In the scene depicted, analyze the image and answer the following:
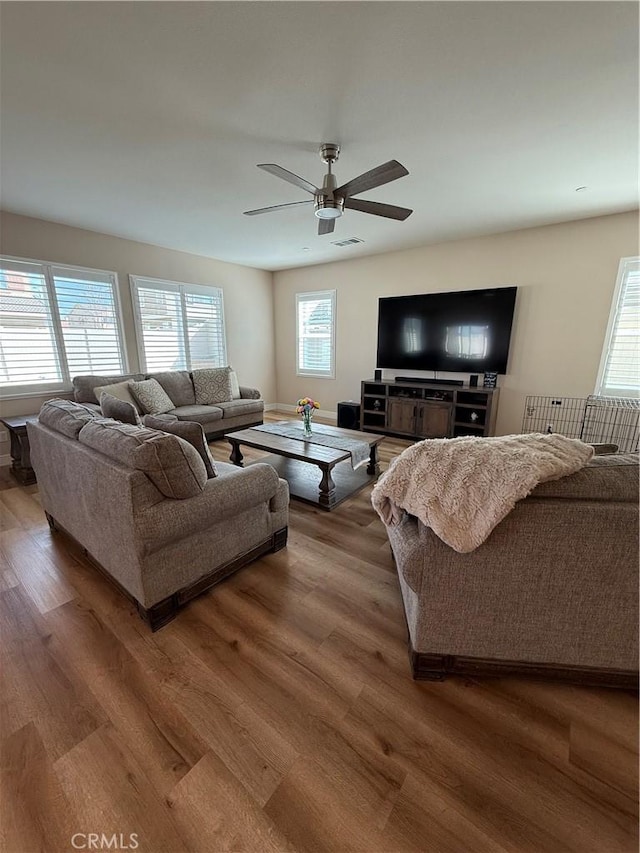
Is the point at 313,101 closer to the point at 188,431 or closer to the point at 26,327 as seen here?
the point at 188,431

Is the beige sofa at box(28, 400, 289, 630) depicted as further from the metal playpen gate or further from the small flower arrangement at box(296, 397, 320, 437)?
the metal playpen gate

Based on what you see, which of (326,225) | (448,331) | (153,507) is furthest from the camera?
(448,331)

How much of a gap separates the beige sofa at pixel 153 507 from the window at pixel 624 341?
3989 millimetres

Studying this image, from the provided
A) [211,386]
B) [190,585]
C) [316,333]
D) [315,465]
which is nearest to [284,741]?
[190,585]

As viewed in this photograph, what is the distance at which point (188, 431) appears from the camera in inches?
68.9

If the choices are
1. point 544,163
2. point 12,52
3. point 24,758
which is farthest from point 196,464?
point 544,163

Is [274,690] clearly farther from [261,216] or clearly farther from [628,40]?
[261,216]

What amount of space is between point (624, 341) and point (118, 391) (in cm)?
563

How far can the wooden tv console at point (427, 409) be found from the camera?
4266mm

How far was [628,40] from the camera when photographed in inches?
59.5

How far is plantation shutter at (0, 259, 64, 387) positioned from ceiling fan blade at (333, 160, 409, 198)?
3459 mm

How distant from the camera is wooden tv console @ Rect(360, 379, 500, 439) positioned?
4.27 metres

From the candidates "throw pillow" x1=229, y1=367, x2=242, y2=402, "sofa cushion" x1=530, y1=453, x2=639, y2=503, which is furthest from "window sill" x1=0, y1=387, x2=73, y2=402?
"sofa cushion" x1=530, y1=453, x2=639, y2=503

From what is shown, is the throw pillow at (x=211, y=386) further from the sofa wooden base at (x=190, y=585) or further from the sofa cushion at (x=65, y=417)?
the sofa wooden base at (x=190, y=585)
